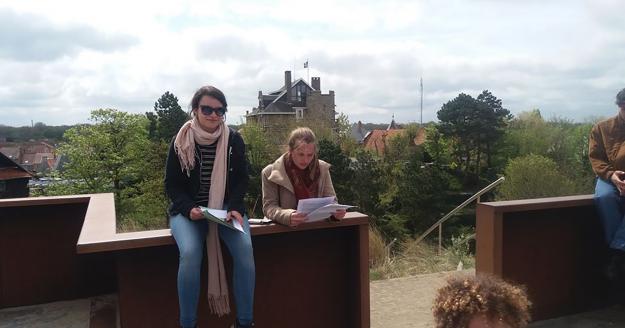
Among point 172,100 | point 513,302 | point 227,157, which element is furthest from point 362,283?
point 172,100

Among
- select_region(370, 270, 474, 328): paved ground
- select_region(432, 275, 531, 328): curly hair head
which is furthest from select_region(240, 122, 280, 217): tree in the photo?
select_region(432, 275, 531, 328): curly hair head

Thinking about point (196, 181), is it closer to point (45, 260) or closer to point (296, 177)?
point (296, 177)

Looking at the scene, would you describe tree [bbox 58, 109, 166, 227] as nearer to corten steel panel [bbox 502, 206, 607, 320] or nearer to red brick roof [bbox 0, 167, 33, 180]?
red brick roof [bbox 0, 167, 33, 180]

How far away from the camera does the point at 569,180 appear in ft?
115

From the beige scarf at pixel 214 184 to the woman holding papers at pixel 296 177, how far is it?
1.10ft

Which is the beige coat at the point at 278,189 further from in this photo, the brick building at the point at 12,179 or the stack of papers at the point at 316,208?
the brick building at the point at 12,179

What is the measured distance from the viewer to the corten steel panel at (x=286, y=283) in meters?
2.74

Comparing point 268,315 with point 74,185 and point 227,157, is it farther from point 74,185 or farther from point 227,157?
point 74,185

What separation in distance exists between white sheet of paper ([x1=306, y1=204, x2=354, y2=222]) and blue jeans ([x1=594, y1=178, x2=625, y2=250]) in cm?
200

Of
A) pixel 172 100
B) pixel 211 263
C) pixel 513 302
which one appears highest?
pixel 172 100

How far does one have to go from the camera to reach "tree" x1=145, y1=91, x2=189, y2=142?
41.9 meters

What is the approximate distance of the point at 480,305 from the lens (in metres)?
1.37

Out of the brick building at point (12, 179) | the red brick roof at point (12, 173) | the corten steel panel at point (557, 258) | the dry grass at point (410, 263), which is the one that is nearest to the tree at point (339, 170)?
the red brick roof at point (12, 173)

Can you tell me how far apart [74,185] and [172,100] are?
45.5ft
